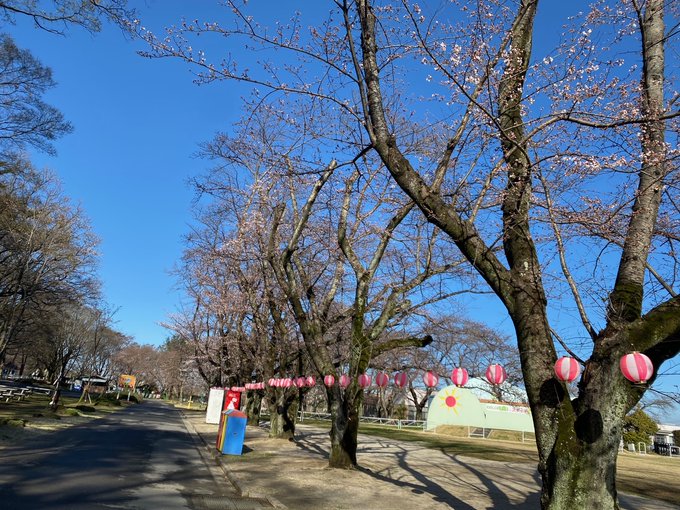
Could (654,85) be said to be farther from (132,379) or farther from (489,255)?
(132,379)

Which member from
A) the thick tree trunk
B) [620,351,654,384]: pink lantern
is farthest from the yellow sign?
[620,351,654,384]: pink lantern

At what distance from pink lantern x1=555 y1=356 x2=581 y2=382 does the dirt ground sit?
418cm

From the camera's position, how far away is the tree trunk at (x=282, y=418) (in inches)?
774

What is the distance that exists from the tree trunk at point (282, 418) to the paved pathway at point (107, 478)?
4.83m

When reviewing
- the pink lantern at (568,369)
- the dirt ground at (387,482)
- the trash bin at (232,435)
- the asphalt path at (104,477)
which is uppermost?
the pink lantern at (568,369)

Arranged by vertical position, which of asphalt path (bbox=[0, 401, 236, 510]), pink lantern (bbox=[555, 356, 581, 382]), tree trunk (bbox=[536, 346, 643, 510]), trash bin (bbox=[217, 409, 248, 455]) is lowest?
asphalt path (bbox=[0, 401, 236, 510])

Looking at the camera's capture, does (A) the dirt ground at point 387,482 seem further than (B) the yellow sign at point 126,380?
No

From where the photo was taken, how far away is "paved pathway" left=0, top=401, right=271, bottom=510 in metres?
7.32

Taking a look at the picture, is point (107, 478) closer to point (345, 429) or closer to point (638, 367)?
point (345, 429)

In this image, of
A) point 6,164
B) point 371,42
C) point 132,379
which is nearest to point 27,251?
point 6,164

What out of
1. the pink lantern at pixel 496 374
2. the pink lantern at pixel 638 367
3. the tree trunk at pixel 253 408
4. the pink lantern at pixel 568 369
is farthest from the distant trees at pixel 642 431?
the pink lantern at pixel 638 367

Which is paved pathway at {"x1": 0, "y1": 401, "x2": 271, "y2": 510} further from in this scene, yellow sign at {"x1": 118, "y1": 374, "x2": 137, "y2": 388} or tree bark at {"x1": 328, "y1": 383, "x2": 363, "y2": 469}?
yellow sign at {"x1": 118, "y1": 374, "x2": 137, "y2": 388}

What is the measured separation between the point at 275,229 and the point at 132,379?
66.6 metres

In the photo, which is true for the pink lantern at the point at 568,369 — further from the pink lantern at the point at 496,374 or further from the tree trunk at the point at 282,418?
the tree trunk at the point at 282,418
